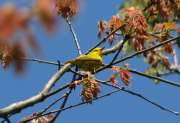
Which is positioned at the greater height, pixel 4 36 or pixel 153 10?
pixel 153 10

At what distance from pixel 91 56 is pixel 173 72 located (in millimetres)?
9144

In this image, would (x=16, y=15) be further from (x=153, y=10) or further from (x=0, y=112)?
(x=153, y=10)

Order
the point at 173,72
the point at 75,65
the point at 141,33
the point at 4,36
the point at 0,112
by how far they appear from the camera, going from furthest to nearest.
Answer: the point at 173,72 < the point at 75,65 < the point at 141,33 < the point at 0,112 < the point at 4,36

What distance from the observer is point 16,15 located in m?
1.35

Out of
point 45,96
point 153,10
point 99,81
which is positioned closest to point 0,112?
point 45,96

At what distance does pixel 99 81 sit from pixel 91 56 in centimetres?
97

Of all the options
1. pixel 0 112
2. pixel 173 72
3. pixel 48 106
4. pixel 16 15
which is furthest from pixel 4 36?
pixel 173 72

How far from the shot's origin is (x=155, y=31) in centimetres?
481

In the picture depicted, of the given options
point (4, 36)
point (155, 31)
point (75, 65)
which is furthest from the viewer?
point (155, 31)

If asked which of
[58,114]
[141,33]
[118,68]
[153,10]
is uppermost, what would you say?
[153,10]

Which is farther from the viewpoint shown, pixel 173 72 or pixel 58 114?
pixel 173 72

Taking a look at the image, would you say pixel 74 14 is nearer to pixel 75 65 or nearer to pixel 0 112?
pixel 75 65

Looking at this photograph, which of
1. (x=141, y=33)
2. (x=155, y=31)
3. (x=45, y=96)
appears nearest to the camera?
(x=45, y=96)

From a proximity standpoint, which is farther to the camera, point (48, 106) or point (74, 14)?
point (74, 14)
